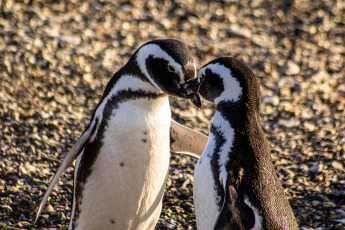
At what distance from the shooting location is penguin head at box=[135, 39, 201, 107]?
3357mm

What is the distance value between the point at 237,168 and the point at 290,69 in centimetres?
391

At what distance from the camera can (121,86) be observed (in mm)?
3496

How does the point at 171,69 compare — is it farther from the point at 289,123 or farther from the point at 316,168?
the point at 289,123

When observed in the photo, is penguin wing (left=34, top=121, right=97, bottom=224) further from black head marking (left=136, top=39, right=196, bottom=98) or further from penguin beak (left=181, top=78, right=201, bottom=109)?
penguin beak (left=181, top=78, right=201, bottom=109)

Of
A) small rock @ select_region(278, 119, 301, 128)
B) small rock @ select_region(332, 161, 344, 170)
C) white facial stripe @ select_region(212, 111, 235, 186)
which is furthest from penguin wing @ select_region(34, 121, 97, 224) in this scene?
small rock @ select_region(278, 119, 301, 128)

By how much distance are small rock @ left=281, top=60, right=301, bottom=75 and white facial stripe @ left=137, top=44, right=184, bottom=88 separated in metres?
3.48

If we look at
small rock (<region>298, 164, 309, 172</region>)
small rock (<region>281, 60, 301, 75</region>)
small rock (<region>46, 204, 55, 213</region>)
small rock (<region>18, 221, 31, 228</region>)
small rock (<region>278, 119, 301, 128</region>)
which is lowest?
small rock (<region>18, 221, 31, 228</region>)

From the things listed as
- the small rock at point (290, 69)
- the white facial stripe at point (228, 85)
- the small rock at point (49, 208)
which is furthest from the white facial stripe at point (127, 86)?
the small rock at point (290, 69)

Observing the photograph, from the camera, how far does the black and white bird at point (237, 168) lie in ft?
9.40

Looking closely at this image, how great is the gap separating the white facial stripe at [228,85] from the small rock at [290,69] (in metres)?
3.56

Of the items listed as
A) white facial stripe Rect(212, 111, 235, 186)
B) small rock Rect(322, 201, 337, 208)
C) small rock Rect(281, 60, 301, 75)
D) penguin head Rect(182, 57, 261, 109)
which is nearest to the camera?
white facial stripe Rect(212, 111, 235, 186)

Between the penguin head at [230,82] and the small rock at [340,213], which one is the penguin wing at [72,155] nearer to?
the penguin head at [230,82]

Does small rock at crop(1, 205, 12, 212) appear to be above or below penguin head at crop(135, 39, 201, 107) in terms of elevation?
below

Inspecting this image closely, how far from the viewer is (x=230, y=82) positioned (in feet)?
10.3
